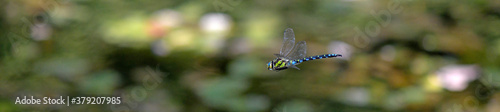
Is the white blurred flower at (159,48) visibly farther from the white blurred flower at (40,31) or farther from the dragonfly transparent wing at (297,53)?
the dragonfly transparent wing at (297,53)

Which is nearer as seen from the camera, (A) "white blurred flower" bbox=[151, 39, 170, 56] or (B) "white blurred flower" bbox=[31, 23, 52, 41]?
(A) "white blurred flower" bbox=[151, 39, 170, 56]

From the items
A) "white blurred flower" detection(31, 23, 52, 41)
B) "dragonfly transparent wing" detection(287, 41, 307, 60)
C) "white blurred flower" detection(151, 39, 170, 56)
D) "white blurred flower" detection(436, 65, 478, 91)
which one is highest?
"white blurred flower" detection(31, 23, 52, 41)

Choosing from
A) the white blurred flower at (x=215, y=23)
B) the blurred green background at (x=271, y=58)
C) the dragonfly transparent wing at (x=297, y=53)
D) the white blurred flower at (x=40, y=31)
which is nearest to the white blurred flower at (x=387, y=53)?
the blurred green background at (x=271, y=58)

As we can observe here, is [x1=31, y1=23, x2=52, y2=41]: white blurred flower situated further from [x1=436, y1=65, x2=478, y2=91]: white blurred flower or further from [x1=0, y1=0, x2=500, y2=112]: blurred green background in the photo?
[x1=436, y1=65, x2=478, y2=91]: white blurred flower

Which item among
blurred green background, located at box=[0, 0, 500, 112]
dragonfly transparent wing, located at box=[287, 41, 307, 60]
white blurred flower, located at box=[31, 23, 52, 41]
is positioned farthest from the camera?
white blurred flower, located at box=[31, 23, 52, 41]

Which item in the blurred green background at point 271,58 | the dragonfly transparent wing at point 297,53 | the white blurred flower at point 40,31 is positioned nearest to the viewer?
the dragonfly transparent wing at point 297,53

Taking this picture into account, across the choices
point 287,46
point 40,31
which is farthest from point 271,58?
point 40,31

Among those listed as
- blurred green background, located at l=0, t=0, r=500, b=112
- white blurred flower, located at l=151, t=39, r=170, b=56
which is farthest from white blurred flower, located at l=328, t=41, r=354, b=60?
white blurred flower, located at l=151, t=39, r=170, b=56

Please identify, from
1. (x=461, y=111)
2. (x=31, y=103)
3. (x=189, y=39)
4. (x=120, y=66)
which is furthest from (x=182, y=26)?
(x=461, y=111)
